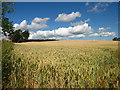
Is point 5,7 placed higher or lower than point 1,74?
higher

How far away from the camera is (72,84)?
250 cm

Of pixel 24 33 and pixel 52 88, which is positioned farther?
pixel 24 33

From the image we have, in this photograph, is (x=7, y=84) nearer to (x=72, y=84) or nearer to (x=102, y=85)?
(x=72, y=84)

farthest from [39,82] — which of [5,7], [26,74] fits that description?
[5,7]

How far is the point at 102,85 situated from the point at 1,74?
2.77 meters

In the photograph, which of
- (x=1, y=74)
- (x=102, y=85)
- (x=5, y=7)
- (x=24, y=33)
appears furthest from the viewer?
(x=24, y=33)

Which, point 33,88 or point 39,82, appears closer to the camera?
point 33,88

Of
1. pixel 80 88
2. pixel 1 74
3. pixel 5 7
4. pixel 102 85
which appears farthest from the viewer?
pixel 5 7

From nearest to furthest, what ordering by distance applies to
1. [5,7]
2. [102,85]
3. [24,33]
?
[102,85], [5,7], [24,33]

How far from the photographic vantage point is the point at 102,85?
2566 millimetres

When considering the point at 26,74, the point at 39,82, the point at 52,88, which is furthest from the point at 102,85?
the point at 26,74

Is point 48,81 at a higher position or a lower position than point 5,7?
lower

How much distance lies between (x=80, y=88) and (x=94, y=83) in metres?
0.41

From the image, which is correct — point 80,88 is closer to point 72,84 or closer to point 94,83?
point 72,84
